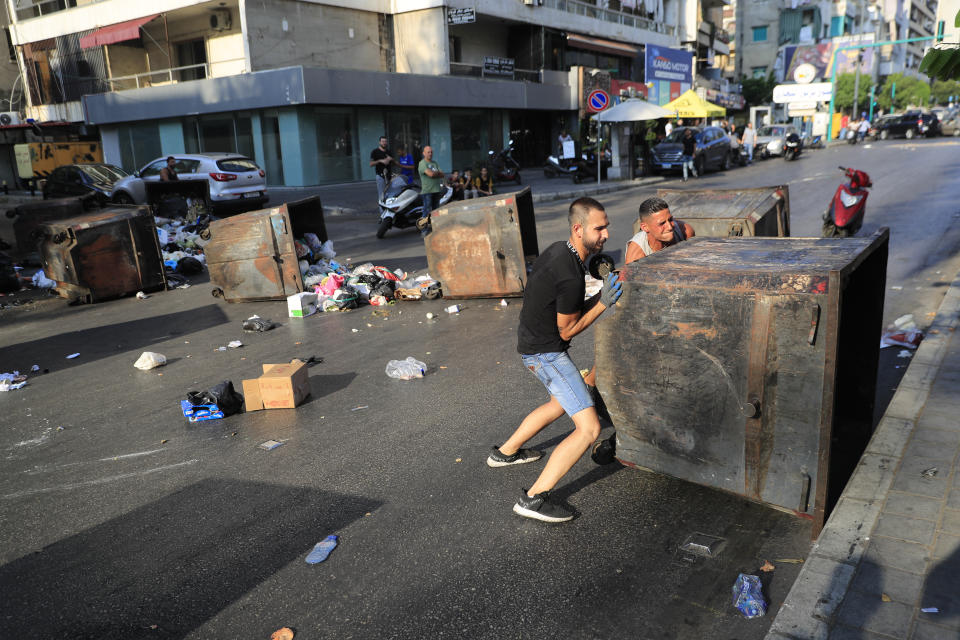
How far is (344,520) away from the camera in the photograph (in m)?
3.79

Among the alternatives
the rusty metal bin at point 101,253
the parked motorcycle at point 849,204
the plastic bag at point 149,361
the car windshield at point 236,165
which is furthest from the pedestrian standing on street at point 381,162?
the parked motorcycle at point 849,204

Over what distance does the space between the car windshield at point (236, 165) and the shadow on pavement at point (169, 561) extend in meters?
15.2

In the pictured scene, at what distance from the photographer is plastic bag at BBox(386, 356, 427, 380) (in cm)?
625

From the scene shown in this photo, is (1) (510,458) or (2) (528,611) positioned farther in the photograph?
(1) (510,458)

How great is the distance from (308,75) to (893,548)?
23048mm

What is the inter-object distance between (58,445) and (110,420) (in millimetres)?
485

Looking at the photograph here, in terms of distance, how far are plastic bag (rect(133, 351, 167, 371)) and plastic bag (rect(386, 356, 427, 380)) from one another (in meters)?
2.50

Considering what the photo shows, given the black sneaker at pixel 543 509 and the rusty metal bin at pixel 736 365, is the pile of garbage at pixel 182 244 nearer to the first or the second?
the black sneaker at pixel 543 509

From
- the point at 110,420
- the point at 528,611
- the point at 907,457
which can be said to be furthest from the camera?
the point at 110,420

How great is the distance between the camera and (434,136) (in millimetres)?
Answer: 29719

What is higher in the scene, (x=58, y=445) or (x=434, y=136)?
(x=434, y=136)

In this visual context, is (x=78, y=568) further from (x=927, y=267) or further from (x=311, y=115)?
(x=311, y=115)

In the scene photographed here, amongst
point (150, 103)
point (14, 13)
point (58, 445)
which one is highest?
point (14, 13)

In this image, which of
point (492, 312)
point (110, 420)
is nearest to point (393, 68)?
point (492, 312)
